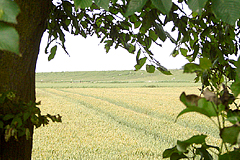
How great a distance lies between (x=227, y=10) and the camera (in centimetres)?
53

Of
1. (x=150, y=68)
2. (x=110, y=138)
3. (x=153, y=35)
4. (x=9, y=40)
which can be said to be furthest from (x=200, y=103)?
(x=110, y=138)

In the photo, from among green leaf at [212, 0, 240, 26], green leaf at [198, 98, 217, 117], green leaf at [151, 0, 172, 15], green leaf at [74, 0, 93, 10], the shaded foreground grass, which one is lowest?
the shaded foreground grass

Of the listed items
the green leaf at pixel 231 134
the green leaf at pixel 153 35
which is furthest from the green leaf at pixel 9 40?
the green leaf at pixel 153 35

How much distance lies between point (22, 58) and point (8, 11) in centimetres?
144

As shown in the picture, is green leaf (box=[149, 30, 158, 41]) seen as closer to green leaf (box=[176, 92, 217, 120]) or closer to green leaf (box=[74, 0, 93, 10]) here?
green leaf (box=[74, 0, 93, 10])

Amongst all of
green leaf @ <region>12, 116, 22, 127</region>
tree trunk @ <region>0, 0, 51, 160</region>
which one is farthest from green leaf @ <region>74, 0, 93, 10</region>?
tree trunk @ <region>0, 0, 51, 160</region>

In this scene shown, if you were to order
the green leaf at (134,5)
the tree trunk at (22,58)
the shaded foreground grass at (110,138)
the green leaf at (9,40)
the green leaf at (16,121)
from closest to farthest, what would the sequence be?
the green leaf at (9,40), the green leaf at (134,5), the green leaf at (16,121), the tree trunk at (22,58), the shaded foreground grass at (110,138)

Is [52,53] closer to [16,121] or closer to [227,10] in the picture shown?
[16,121]

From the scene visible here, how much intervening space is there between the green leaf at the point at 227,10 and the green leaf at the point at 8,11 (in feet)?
1.46

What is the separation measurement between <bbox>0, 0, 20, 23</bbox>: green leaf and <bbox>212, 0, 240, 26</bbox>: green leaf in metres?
0.44

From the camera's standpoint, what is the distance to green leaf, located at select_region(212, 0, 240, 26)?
1.71 feet

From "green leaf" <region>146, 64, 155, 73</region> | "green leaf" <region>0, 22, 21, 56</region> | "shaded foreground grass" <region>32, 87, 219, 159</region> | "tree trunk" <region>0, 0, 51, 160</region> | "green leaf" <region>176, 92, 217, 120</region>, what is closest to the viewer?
"green leaf" <region>0, 22, 21, 56</region>

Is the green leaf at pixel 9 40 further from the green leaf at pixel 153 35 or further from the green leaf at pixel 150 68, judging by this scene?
the green leaf at pixel 153 35

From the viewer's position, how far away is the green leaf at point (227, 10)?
1.71 ft
